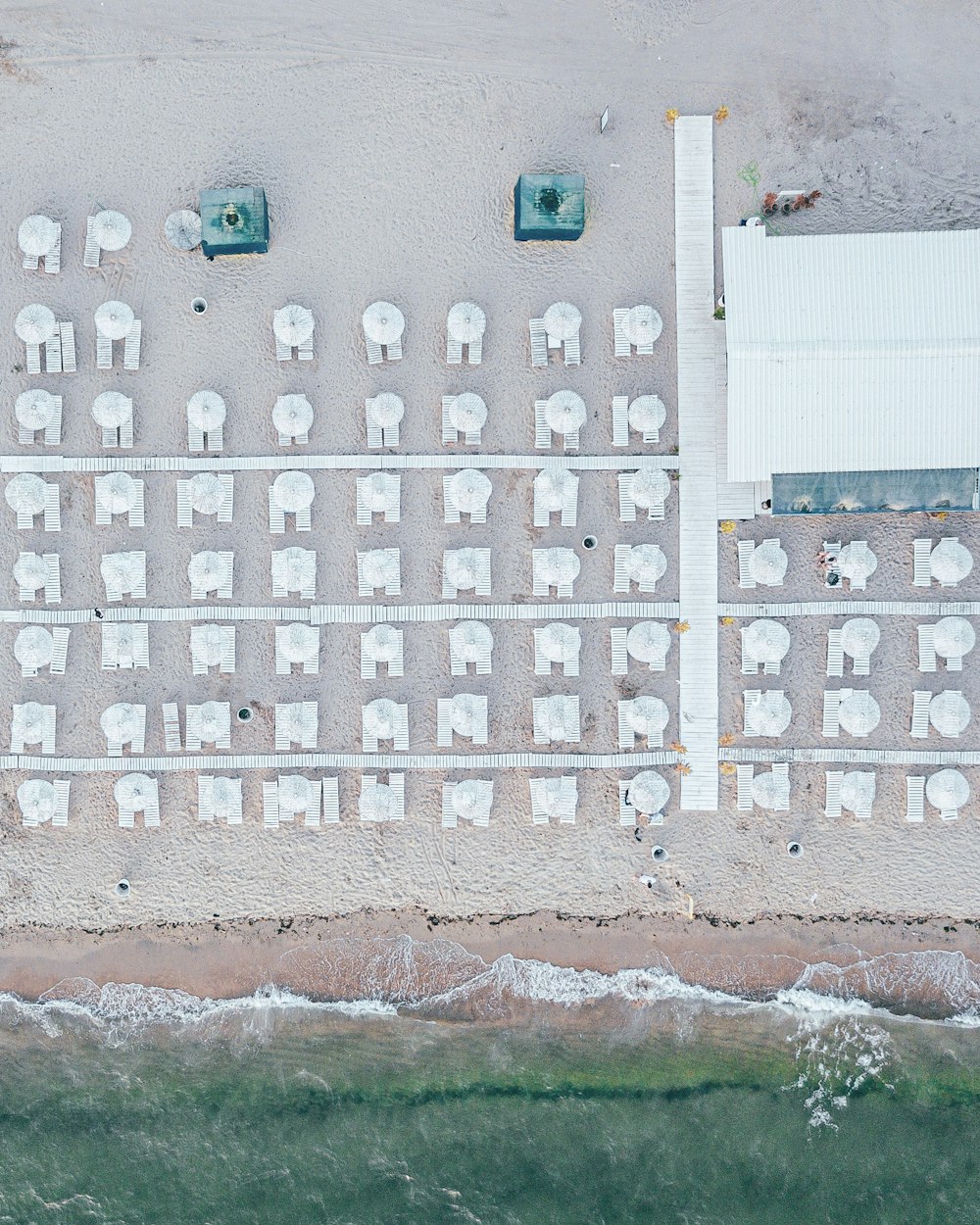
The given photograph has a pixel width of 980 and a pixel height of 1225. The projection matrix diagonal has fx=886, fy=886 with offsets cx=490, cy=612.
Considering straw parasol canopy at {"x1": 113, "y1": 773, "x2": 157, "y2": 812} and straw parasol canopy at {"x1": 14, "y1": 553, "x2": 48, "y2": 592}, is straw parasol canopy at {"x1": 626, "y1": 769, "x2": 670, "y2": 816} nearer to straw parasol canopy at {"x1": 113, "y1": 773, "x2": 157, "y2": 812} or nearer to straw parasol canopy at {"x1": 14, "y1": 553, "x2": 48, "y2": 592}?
straw parasol canopy at {"x1": 113, "y1": 773, "x2": 157, "y2": 812}

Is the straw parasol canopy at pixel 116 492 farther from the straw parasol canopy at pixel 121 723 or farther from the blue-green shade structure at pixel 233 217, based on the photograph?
the blue-green shade structure at pixel 233 217

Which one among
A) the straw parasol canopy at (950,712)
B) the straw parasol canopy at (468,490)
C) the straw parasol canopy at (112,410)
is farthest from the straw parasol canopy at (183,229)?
the straw parasol canopy at (950,712)

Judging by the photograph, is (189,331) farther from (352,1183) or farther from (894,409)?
(352,1183)

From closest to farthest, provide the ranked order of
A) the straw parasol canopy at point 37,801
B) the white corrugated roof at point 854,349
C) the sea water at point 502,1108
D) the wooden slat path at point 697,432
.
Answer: the white corrugated roof at point 854,349 → the straw parasol canopy at point 37,801 → the wooden slat path at point 697,432 → the sea water at point 502,1108

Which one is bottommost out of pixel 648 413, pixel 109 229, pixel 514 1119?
pixel 514 1119

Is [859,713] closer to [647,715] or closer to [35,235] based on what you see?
[647,715]

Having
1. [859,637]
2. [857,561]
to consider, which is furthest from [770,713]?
[857,561]
